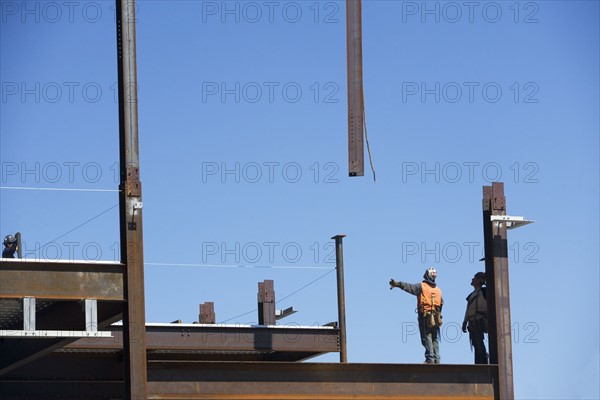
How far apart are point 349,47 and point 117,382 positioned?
7.68 metres

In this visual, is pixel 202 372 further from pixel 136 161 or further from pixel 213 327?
pixel 213 327

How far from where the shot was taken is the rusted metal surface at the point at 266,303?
30484mm

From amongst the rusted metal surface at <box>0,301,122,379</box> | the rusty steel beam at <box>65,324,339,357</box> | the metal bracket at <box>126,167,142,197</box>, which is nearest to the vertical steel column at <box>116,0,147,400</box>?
the metal bracket at <box>126,167,142,197</box>

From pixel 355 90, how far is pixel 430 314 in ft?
14.6

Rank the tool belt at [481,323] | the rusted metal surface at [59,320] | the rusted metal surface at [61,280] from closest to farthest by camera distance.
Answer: the rusted metal surface at [61,280] → the rusted metal surface at [59,320] → the tool belt at [481,323]

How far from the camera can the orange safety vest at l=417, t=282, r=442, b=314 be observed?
22.4m

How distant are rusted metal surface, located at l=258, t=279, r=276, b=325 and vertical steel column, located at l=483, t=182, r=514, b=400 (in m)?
9.61

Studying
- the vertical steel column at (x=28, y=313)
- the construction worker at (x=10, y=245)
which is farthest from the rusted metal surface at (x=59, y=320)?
the construction worker at (x=10, y=245)

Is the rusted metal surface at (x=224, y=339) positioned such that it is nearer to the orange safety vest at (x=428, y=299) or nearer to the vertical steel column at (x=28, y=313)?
the orange safety vest at (x=428, y=299)

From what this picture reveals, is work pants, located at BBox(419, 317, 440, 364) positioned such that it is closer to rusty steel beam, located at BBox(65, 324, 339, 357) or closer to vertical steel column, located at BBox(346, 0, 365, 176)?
vertical steel column, located at BBox(346, 0, 365, 176)

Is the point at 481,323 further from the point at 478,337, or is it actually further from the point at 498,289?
the point at 498,289

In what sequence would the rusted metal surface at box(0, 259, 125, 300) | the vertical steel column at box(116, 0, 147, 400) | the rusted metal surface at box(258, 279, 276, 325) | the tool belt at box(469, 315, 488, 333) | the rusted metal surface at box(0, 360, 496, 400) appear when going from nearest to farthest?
the rusted metal surface at box(0, 259, 125, 300), the vertical steel column at box(116, 0, 147, 400), the rusted metal surface at box(0, 360, 496, 400), the tool belt at box(469, 315, 488, 333), the rusted metal surface at box(258, 279, 276, 325)

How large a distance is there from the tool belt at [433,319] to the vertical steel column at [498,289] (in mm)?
1052

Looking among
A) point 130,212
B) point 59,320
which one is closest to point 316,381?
point 130,212
